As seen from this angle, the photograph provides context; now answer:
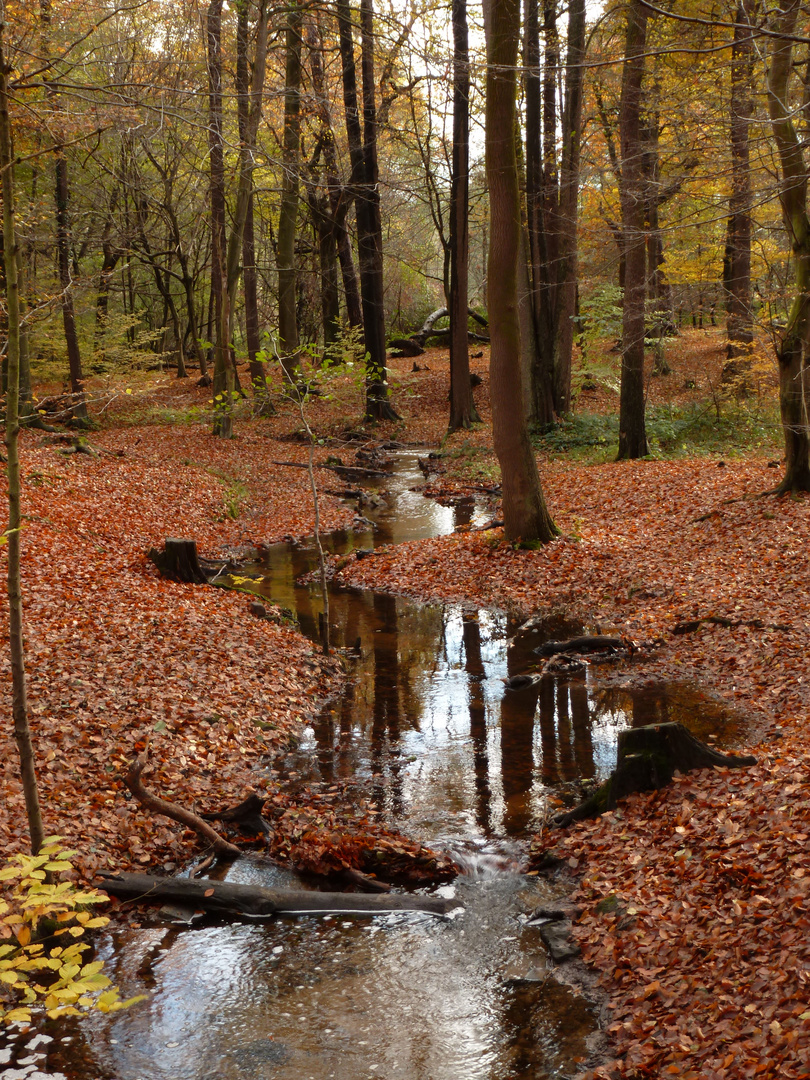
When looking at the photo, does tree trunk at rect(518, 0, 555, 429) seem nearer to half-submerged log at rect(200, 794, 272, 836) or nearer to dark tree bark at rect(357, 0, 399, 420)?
dark tree bark at rect(357, 0, 399, 420)

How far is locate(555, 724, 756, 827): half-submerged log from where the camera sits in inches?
241

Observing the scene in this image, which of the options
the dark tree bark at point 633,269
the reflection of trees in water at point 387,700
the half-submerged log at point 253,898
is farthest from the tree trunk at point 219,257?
the half-submerged log at point 253,898

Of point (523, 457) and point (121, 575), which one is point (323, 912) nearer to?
point (121, 575)

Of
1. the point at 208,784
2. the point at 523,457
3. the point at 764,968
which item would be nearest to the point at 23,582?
the point at 208,784

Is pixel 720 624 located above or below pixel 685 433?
below

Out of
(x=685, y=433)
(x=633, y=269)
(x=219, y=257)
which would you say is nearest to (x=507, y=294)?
(x=633, y=269)

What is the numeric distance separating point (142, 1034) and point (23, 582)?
7.06 metres

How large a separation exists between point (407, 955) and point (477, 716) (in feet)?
12.0

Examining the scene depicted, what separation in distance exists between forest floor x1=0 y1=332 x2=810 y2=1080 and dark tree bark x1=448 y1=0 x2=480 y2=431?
436 centimetres

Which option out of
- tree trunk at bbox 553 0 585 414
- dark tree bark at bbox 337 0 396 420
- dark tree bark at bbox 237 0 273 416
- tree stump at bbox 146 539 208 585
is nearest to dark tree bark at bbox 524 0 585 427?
tree trunk at bbox 553 0 585 414

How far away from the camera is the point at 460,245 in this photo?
23.6 meters

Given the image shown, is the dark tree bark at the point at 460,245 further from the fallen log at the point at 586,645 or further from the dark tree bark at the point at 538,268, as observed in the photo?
the fallen log at the point at 586,645

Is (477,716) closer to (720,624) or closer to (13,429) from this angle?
(720,624)

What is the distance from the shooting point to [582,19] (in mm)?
19328
